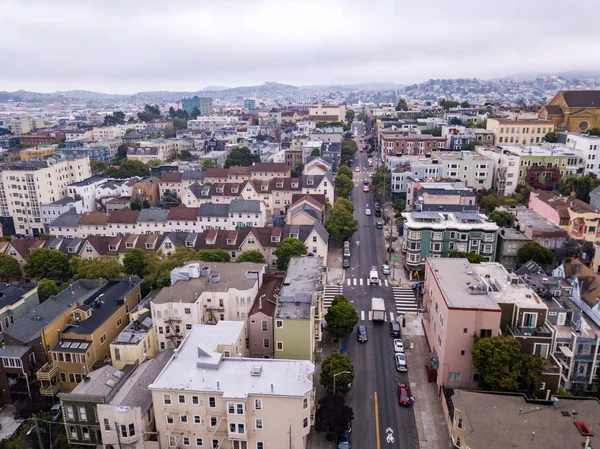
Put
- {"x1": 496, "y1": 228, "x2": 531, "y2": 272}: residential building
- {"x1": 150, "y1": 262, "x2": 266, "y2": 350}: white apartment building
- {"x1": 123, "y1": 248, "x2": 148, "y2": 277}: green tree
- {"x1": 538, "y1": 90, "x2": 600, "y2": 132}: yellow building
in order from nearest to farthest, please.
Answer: {"x1": 150, "y1": 262, "x2": 266, "y2": 350}: white apartment building < {"x1": 123, "y1": 248, "x2": 148, "y2": 277}: green tree < {"x1": 496, "y1": 228, "x2": 531, "y2": 272}: residential building < {"x1": 538, "y1": 90, "x2": 600, "y2": 132}: yellow building

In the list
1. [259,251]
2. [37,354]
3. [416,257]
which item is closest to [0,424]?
[37,354]

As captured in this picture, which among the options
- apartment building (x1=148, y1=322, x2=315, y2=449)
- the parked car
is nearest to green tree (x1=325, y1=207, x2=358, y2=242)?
the parked car

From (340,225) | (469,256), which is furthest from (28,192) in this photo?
(469,256)

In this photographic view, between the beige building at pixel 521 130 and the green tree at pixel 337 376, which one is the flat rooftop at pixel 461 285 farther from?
the beige building at pixel 521 130

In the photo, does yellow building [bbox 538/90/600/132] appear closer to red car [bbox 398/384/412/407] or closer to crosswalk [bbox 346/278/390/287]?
crosswalk [bbox 346/278/390/287]

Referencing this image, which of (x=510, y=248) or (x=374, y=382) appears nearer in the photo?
(x=374, y=382)

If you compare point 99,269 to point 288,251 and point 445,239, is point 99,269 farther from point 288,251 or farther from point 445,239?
point 445,239
